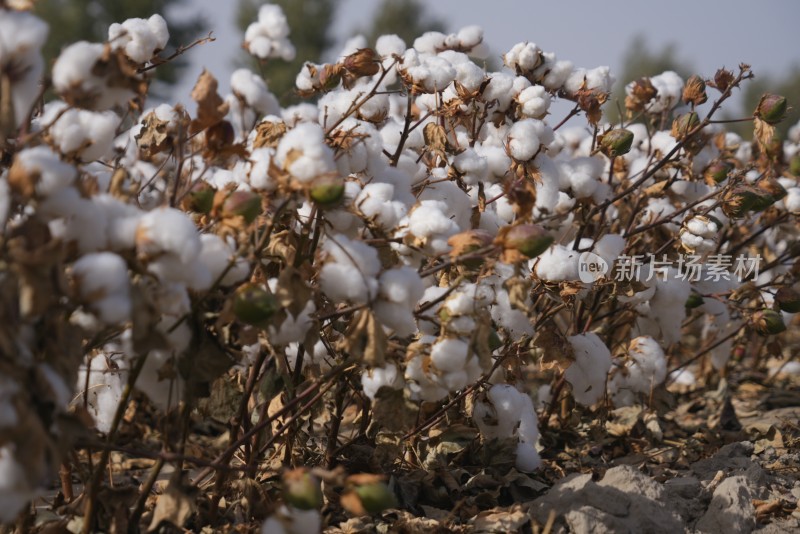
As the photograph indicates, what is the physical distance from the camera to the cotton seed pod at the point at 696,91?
2064 millimetres

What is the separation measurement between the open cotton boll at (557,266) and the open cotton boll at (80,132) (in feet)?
2.49

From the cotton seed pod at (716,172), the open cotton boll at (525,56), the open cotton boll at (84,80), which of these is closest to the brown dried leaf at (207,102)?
the open cotton boll at (84,80)

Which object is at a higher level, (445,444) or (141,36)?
(141,36)

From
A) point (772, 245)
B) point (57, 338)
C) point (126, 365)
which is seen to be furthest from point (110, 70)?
point (772, 245)

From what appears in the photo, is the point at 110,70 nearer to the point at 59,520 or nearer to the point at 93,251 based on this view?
the point at 93,251

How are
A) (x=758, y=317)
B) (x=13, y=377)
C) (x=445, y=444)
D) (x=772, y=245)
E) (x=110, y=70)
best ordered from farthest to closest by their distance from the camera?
1. (x=772, y=245)
2. (x=758, y=317)
3. (x=445, y=444)
4. (x=110, y=70)
5. (x=13, y=377)

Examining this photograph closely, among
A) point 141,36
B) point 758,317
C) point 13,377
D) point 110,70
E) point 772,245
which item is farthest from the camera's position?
point 772,245

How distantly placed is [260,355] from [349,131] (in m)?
0.38

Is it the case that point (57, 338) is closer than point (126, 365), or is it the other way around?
point (57, 338)

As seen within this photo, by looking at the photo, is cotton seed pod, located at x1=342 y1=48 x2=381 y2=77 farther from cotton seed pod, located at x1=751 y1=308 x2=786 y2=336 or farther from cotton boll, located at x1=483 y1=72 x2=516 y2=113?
cotton seed pod, located at x1=751 y1=308 x2=786 y2=336

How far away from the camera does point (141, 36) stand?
5.16 ft

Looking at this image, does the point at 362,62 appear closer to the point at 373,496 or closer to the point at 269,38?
the point at 373,496

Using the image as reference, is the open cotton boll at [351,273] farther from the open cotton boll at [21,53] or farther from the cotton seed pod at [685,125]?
the cotton seed pod at [685,125]

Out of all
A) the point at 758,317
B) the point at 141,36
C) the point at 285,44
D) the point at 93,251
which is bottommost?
the point at 93,251
